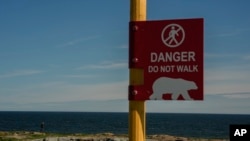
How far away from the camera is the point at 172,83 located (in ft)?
12.1

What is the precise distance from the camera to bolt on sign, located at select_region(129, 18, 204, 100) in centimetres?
362

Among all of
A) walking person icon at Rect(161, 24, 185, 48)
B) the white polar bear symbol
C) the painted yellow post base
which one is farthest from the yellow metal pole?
walking person icon at Rect(161, 24, 185, 48)

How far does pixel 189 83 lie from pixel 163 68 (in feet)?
0.75

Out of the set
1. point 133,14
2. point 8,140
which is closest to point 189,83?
point 133,14

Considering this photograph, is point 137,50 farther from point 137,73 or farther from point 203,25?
point 203,25

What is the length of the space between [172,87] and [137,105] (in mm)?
328

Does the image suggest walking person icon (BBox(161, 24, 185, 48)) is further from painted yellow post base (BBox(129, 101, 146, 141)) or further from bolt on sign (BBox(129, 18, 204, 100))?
painted yellow post base (BBox(129, 101, 146, 141))

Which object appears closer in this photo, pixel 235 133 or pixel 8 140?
pixel 235 133

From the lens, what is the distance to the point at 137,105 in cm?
379

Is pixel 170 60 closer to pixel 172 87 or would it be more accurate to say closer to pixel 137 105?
pixel 172 87

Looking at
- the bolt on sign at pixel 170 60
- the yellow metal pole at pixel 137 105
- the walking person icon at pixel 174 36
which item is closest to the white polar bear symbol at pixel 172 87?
the bolt on sign at pixel 170 60

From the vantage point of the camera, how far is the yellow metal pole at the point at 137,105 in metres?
3.74

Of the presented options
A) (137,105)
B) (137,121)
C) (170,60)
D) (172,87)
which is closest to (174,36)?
(170,60)

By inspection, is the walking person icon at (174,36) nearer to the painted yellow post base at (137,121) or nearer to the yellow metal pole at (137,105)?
the yellow metal pole at (137,105)
